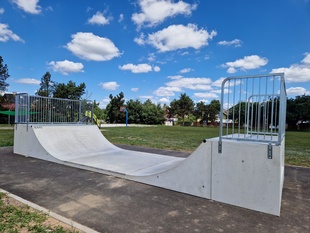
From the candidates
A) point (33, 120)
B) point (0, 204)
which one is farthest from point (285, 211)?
point (33, 120)

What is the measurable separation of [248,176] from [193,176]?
0.95 meters

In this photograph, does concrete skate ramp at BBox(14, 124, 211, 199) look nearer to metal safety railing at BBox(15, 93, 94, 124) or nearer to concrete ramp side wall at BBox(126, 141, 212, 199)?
concrete ramp side wall at BBox(126, 141, 212, 199)

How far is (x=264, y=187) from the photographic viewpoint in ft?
10.4

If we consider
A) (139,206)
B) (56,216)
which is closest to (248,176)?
(139,206)

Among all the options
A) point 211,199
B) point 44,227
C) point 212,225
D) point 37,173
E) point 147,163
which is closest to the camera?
point 44,227

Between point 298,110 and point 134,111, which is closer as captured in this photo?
point 298,110

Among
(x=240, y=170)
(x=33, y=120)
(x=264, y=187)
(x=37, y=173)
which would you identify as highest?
(x=33, y=120)

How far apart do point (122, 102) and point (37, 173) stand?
42.1 metres

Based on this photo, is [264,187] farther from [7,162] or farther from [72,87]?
[72,87]

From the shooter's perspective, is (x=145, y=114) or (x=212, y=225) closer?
(x=212, y=225)

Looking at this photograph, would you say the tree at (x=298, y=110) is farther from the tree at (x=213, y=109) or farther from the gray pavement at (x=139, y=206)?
the gray pavement at (x=139, y=206)

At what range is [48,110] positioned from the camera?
8.99 m

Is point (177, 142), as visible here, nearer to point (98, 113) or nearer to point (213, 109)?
point (98, 113)

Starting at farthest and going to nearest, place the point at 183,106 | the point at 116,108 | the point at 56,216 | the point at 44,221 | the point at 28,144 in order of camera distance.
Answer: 1. the point at 183,106
2. the point at 116,108
3. the point at 28,144
4. the point at 56,216
5. the point at 44,221
